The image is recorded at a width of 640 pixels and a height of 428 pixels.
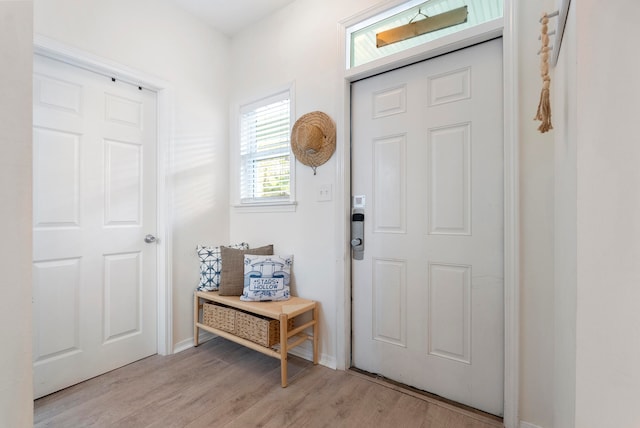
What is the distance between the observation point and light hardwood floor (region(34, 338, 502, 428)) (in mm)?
1476

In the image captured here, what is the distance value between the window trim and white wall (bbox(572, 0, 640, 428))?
70.5 inches

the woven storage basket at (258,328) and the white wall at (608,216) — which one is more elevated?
the white wall at (608,216)

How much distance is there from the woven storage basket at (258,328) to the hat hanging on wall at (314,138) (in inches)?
43.8

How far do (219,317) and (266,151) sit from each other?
1.40m

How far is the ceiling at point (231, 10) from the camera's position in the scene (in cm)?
223

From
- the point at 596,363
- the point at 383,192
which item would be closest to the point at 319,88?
the point at 383,192

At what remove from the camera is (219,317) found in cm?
217

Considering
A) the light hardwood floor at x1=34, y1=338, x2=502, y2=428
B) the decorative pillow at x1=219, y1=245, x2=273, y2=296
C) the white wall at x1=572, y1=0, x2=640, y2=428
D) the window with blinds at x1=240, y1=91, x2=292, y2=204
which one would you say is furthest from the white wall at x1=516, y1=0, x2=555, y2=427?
the decorative pillow at x1=219, y1=245, x2=273, y2=296

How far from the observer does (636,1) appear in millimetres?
535

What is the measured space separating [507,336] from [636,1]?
4.50 ft

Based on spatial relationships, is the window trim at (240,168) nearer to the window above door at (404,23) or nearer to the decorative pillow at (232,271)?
the decorative pillow at (232,271)

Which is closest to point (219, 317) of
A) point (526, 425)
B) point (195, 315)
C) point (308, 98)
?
point (195, 315)

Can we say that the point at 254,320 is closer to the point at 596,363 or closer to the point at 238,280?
the point at 238,280

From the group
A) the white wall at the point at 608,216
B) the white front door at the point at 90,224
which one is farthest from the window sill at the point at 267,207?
the white wall at the point at 608,216
